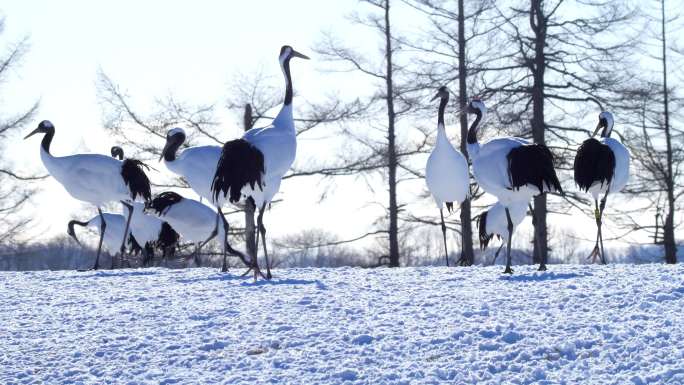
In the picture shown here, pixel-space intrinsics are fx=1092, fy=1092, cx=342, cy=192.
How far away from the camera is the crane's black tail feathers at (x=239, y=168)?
11773 mm

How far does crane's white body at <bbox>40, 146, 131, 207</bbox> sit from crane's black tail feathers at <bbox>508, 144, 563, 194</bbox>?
6.54m

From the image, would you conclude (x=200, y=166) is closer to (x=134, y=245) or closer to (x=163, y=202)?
(x=163, y=202)

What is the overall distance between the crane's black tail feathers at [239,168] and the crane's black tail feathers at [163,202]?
5266 mm

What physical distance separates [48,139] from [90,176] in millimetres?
2039

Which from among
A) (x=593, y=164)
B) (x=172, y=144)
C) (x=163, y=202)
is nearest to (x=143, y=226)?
(x=163, y=202)

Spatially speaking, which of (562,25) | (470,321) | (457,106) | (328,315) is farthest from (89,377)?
(562,25)

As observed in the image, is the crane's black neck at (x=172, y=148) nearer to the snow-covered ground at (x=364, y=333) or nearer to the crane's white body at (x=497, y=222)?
the snow-covered ground at (x=364, y=333)

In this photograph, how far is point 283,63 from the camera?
13945 millimetres

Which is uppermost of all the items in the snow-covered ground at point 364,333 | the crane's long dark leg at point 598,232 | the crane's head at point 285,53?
the crane's head at point 285,53

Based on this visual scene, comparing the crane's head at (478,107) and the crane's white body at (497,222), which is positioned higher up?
the crane's head at (478,107)

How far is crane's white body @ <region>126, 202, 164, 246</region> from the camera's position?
19.2 m

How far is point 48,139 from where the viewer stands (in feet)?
58.5

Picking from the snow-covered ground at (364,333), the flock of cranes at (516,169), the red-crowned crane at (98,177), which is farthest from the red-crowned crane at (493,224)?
the snow-covered ground at (364,333)

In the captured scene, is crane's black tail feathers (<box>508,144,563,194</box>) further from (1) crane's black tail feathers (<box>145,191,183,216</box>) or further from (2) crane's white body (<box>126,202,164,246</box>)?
(2) crane's white body (<box>126,202,164,246</box>)
